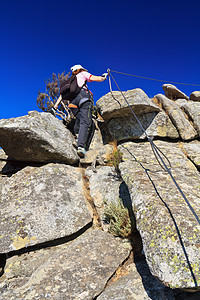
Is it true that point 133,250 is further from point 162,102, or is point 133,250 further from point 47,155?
point 162,102

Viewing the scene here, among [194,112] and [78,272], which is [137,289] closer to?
[78,272]

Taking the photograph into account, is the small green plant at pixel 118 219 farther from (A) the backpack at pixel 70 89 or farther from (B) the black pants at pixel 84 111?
(A) the backpack at pixel 70 89

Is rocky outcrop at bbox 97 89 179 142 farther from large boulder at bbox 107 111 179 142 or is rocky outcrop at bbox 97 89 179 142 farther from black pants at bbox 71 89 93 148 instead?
black pants at bbox 71 89 93 148

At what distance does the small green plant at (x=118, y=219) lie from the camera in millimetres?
3722

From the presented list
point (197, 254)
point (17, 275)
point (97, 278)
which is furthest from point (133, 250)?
point (17, 275)

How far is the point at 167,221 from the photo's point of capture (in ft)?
8.70

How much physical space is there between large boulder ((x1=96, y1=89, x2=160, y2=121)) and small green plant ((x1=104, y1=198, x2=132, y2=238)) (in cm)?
396

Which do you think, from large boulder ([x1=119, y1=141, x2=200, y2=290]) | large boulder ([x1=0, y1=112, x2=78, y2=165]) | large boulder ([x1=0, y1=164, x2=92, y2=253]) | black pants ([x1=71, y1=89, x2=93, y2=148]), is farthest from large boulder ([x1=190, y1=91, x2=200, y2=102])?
large boulder ([x1=0, y1=164, x2=92, y2=253])

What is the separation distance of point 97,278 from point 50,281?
784 mm

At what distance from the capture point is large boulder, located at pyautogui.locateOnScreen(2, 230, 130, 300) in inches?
105

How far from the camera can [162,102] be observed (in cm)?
802

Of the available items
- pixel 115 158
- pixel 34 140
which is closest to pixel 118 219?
pixel 115 158

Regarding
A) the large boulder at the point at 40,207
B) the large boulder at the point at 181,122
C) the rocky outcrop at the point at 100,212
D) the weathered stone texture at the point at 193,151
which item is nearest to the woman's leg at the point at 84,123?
the rocky outcrop at the point at 100,212

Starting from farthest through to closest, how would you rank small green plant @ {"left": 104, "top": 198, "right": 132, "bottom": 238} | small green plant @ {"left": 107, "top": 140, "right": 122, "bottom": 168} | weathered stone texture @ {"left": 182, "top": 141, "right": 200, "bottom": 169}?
small green plant @ {"left": 107, "top": 140, "right": 122, "bottom": 168} → weathered stone texture @ {"left": 182, "top": 141, "right": 200, "bottom": 169} → small green plant @ {"left": 104, "top": 198, "right": 132, "bottom": 238}
